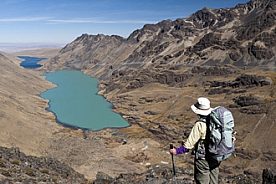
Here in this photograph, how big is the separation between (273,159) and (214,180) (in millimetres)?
33493

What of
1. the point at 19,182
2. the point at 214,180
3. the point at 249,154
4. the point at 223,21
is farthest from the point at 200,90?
the point at 214,180

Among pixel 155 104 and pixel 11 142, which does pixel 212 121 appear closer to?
pixel 11 142

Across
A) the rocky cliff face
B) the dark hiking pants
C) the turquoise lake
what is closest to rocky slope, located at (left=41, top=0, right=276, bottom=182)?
the rocky cliff face

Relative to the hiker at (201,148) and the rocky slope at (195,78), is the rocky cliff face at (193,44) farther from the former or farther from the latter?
the hiker at (201,148)

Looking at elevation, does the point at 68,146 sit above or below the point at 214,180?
below

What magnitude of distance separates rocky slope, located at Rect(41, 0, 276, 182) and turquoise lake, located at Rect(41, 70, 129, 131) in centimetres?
279

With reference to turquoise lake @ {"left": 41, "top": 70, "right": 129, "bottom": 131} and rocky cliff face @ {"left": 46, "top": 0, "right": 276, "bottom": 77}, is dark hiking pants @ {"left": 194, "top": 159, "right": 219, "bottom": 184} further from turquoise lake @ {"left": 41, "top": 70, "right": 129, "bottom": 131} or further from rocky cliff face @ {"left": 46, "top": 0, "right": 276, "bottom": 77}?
rocky cliff face @ {"left": 46, "top": 0, "right": 276, "bottom": 77}

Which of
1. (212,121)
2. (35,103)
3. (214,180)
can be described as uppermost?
(212,121)

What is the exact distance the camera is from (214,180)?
6.16 m

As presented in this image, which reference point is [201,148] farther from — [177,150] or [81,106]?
[81,106]

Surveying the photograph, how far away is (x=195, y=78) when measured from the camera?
8331cm

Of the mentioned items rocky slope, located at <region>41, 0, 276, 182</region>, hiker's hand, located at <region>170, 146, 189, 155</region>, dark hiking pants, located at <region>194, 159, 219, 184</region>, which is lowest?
rocky slope, located at <region>41, 0, 276, 182</region>

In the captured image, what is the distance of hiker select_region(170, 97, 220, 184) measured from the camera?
6055 mm

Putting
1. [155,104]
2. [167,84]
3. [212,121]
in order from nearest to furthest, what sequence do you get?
[212,121] → [155,104] → [167,84]
